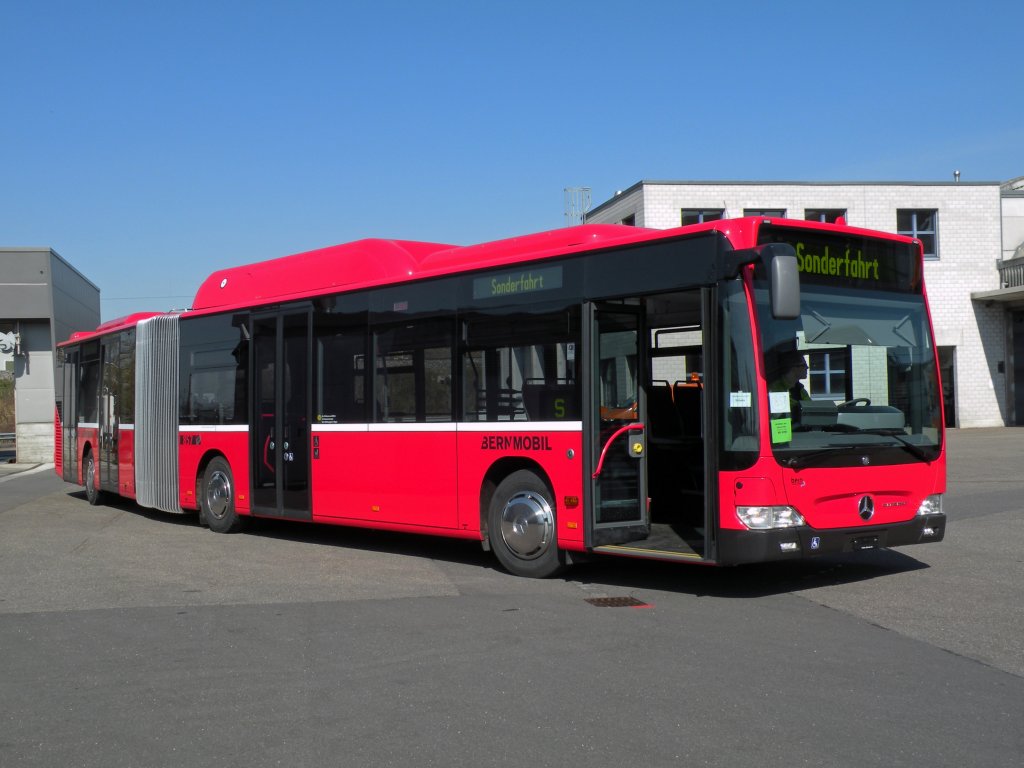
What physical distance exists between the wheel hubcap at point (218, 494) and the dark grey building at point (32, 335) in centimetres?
2533

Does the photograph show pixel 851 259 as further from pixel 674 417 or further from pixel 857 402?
pixel 674 417

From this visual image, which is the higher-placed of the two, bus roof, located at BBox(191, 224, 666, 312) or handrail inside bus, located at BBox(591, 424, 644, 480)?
bus roof, located at BBox(191, 224, 666, 312)

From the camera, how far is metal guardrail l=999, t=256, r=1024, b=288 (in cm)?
3622

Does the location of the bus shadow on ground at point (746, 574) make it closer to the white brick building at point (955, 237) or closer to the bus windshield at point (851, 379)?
the bus windshield at point (851, 379)

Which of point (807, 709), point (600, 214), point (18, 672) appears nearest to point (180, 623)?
point (18, 672)

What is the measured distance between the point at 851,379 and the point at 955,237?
31234 mm

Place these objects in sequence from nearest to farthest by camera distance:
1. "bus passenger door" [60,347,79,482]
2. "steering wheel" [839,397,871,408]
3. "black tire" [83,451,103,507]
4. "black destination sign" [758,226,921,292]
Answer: "black destination sign" [758,226,921,292] → "steering wheel" [839,397,871,408] → "black tire" [83,451,103,507] → "bus passenger door" [60,347,79,482]

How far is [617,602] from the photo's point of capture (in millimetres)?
8766

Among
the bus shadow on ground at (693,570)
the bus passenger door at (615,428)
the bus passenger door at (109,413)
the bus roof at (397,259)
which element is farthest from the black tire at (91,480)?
the bus passenger door at (615,428)

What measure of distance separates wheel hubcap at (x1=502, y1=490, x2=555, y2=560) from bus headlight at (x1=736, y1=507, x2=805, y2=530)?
6.46 ft

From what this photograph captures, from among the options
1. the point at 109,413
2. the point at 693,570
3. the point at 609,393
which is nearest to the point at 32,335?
the point at 109,413

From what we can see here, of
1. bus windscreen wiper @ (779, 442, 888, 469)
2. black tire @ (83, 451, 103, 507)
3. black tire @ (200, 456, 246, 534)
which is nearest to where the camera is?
bus windscreen wiper @ (779, 442, 888, 469)

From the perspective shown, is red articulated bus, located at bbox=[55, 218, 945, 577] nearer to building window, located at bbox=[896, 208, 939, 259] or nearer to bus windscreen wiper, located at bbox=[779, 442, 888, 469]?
bus windscreen wiper, located at bbox=[779, 442, 888, 469]

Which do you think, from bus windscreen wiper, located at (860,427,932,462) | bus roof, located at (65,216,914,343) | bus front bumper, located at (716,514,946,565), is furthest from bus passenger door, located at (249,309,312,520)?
bus windscreen wiper, located at (860,427,932,462)
